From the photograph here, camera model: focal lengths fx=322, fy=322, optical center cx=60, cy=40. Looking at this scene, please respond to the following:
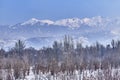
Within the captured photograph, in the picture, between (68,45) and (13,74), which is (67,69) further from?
(68,45)

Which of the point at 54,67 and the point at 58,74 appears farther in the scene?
the point at 54,67

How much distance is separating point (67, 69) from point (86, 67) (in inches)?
182

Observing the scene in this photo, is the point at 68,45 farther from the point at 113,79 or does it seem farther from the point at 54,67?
the point at 113,79

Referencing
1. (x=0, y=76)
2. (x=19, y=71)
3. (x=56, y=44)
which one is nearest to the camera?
(x=0, y=76)

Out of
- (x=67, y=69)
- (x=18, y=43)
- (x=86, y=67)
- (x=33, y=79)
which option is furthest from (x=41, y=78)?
(x=18, y=43)

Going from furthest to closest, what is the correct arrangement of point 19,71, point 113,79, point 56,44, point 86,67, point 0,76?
→ point 56,44 < point 86,67 < point 19,71 < point 0,76 < point 113,79

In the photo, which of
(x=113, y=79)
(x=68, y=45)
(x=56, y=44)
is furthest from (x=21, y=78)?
(x=56, y=44)

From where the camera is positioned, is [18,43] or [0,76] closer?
[0,76]

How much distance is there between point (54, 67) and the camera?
26.2m

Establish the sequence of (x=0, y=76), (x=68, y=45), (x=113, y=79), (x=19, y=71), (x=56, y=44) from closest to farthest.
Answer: (x=113, y=79), (x=0, y=76), (x=19, y=71), (x=68, y=45), (x=56, y=44)

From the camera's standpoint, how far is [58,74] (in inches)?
936

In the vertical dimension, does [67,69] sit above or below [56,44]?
below

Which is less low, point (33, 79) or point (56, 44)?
point (56, 44)

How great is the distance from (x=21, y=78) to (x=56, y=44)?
50.9 m
